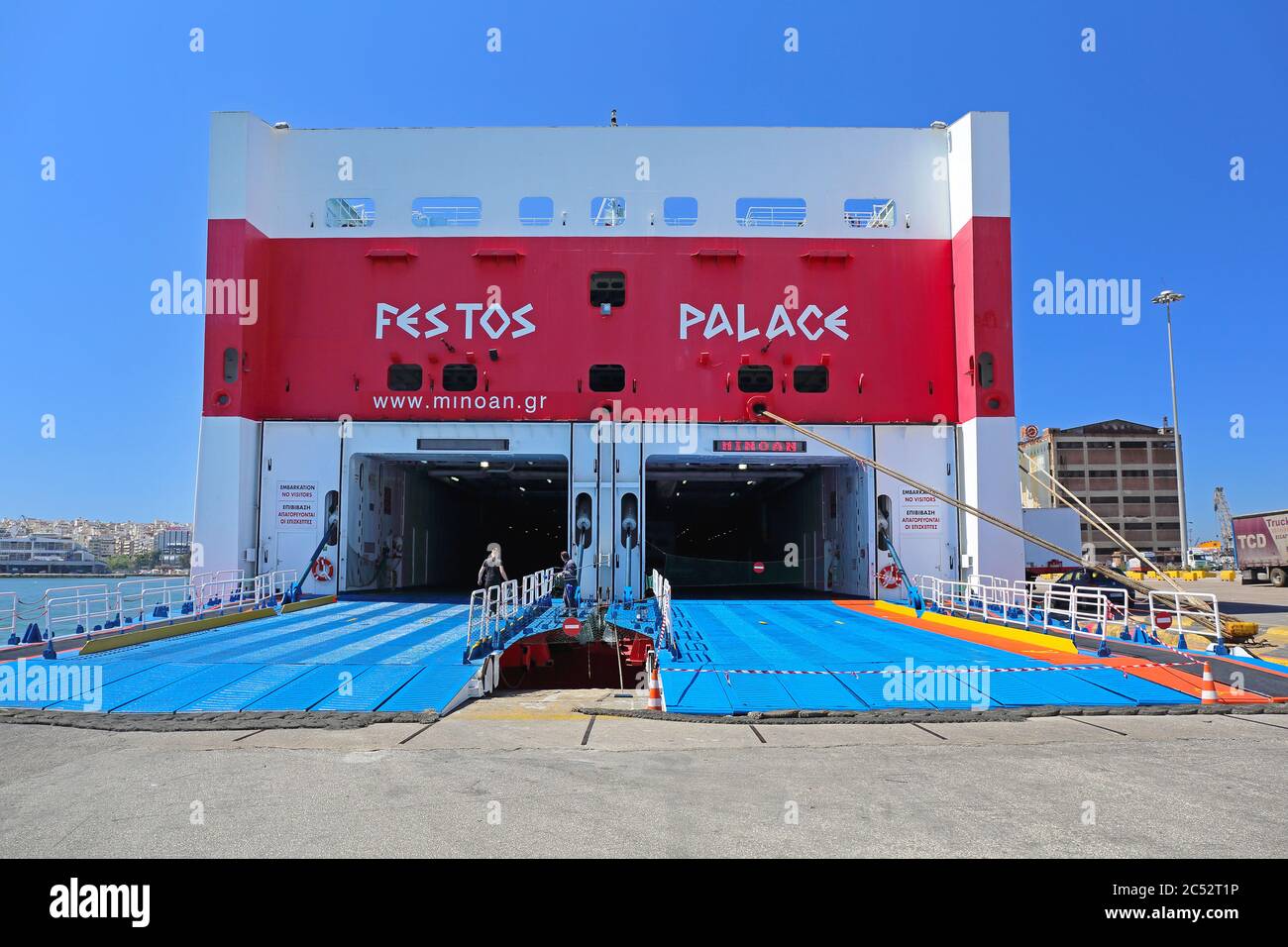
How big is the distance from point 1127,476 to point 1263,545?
56234 mm

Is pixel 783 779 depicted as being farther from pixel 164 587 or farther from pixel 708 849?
pixel 164 587

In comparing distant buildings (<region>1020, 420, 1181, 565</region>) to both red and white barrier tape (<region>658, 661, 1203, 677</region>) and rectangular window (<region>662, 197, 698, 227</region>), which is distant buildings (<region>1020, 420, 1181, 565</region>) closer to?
rectangular window (<region>662, 197, 698, 227</region>)

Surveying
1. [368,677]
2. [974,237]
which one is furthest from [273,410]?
[974,237]

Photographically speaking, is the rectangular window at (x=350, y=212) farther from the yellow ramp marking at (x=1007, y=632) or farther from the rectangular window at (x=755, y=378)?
the yellow ramp marking at (x=1007, y=632)

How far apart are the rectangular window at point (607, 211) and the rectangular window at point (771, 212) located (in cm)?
→ 280

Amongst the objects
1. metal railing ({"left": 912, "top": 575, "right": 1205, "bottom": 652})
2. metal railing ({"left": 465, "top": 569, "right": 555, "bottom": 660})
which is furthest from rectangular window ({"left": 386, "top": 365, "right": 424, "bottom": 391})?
metal railing ({"left": 912, "top": 575, "right": 1205, "bottom": 652})

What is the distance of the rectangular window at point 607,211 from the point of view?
21.0 metres

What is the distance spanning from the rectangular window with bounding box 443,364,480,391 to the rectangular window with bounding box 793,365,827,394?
7798mm

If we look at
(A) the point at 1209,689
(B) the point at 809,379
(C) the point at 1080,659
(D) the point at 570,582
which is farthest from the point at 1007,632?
(D) the point at 570,582

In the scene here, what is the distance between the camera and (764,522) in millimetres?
36906

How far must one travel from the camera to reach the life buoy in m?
20.5

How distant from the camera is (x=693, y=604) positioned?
20.8 metres

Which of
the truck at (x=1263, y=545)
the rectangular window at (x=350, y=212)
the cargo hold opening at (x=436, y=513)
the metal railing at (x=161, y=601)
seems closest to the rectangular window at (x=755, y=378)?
the cargo hold opening at (x=436, y=513)

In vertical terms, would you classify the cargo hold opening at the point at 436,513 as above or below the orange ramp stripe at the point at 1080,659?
above
